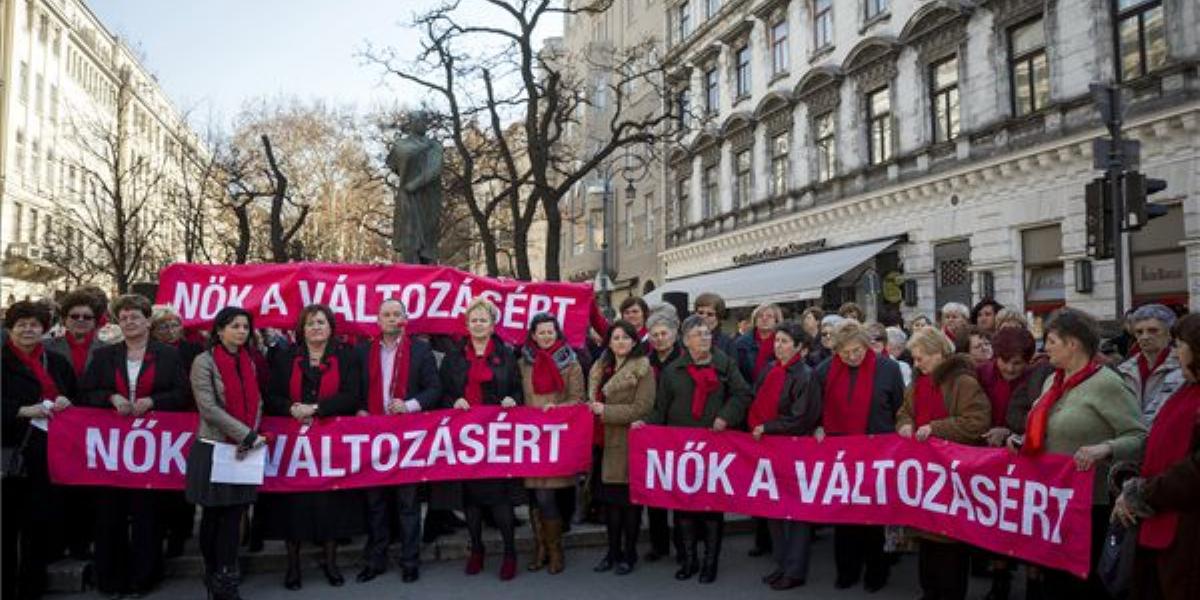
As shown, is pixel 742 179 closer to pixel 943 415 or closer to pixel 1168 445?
pixel 943 415

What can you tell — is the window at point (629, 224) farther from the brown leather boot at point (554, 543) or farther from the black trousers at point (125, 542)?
the black trousers at point (125, 542)

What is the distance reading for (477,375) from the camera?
6852 millimetres

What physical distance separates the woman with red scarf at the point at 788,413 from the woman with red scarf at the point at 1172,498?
2.41 metres

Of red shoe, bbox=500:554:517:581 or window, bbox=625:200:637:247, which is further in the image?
window, bbox=625:200:637:247

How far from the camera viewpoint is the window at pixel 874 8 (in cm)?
2345

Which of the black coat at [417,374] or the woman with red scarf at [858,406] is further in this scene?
the black coat at [417,374]

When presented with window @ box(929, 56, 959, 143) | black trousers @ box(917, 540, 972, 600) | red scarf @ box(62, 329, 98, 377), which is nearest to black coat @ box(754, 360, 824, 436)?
black trousers @ box(917, 540, 972, 600)

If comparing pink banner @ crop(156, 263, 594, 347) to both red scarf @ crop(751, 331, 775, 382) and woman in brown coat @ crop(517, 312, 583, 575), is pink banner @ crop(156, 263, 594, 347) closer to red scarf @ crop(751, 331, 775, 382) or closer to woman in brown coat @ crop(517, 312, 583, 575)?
woman in brown coat @ crop(517, 312, 583, 575)

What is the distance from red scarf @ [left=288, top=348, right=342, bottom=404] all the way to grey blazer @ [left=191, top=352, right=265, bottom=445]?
0.59 meters

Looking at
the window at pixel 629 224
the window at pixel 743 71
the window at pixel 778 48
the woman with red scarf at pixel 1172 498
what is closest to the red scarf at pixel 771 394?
the woman with red scarf at pixel 1172 498

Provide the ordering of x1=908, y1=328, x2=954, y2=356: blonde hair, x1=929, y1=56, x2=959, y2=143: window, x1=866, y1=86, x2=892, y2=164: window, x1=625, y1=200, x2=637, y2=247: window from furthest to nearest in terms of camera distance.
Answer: x1=625, y1=200, x2=637, y2=247: window < x1=866, y1=86, x2=892, y2=164: window < x1=929, y1=56, x2=959, y2=143: window < x1=908, y1=328, x2=954, y2=356: blonde hair

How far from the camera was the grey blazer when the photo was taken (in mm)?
5797

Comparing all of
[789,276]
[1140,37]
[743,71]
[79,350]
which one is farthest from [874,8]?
[79,350]

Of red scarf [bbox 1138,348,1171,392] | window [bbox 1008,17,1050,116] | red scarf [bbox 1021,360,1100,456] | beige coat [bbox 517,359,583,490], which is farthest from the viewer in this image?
window [bbox 1008,17,1050,116]
